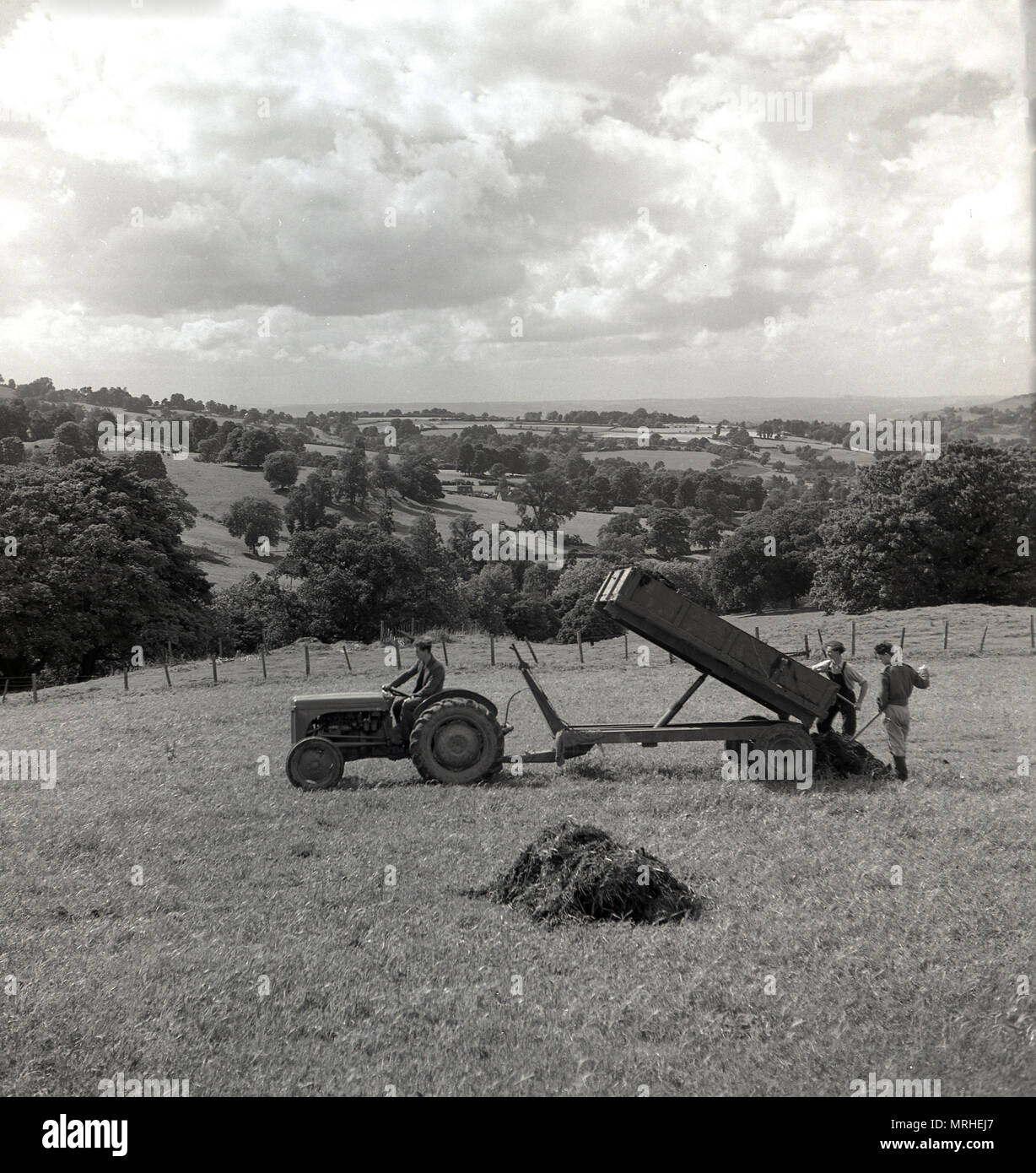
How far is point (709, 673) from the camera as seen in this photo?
523 inches

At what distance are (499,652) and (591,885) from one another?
1109 inches

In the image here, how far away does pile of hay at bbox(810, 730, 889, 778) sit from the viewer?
1319 cm

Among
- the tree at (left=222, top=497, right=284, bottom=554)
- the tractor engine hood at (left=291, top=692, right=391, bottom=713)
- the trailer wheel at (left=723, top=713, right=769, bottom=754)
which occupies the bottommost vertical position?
the trailer wheel at (left=723, top=713, right=769, bottom=754)

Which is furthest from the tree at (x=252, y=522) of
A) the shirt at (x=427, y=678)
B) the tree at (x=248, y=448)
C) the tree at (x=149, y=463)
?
the shirt at (x=427, y=678)

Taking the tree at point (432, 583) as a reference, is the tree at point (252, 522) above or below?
above

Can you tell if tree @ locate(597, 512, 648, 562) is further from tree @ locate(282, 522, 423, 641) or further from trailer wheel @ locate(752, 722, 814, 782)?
trailer wheel @ locate(752, 722, 814, 782)

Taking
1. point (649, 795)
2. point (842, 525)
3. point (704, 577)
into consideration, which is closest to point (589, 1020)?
point (649, 795)

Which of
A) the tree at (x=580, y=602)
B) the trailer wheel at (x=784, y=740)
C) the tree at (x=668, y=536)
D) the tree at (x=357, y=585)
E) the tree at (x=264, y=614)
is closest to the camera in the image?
the trailer wheel at (x=784, y=740)

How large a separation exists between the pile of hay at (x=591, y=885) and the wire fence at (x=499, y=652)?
22346mm

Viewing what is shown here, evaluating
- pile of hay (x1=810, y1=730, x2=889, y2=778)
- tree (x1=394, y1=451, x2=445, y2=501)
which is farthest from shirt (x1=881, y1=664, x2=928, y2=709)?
tree (x1=394, y1=451, x2=445, y2=501)

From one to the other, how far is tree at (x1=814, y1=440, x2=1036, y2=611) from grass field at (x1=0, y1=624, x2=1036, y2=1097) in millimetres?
42244

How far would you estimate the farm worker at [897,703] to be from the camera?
12.8 meters

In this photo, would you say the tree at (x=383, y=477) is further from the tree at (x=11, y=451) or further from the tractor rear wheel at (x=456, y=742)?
the tractor rear wheel at (x=456, y=742)
